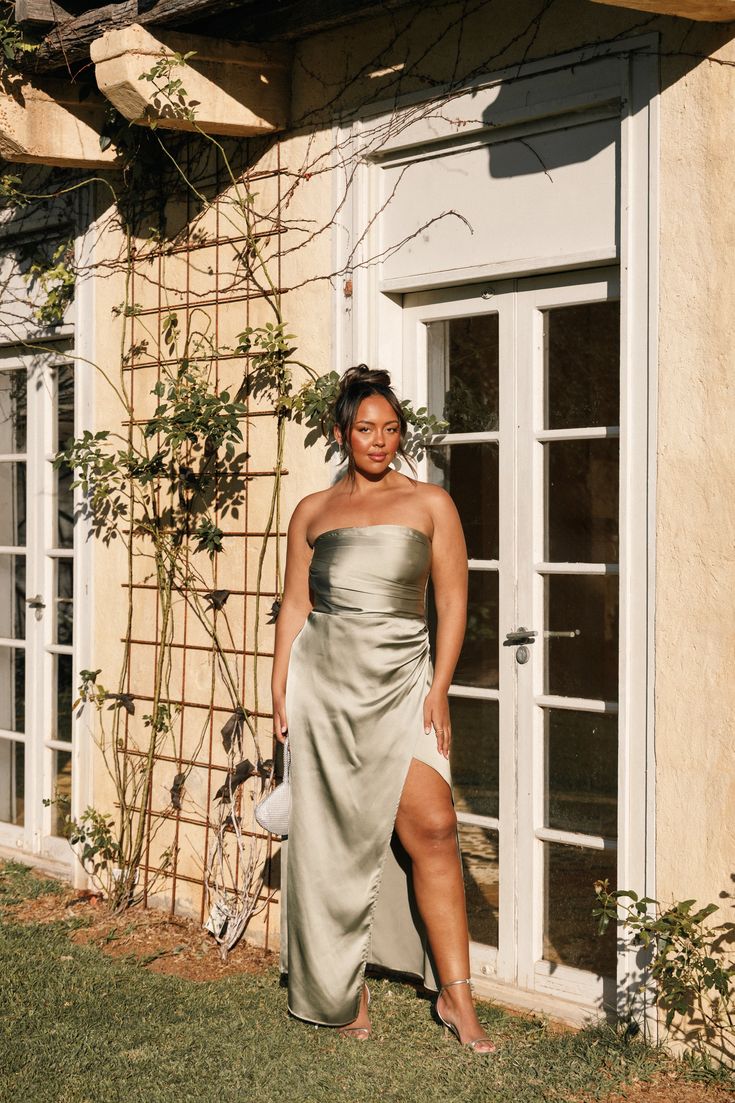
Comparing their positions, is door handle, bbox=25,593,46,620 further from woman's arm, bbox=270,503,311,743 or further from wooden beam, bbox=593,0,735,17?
wooden beam, bbox=593,0,735,17

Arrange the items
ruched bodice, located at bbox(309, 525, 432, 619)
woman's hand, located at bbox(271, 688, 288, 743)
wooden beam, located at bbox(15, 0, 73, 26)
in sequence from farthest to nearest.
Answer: wooden beam, located at bbox(15, 0, 73, 26)
woman's hand, located at bbox(271, 688, 288, 743)
ruched bodice, located at bbox(309, 525, 432, 619)

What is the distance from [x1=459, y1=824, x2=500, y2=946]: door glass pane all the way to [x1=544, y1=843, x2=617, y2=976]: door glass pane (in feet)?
0.71

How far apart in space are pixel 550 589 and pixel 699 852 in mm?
988

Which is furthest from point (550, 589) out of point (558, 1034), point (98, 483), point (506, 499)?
point (98, 483)

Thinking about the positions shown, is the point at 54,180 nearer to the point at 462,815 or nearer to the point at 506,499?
the point at 506,499

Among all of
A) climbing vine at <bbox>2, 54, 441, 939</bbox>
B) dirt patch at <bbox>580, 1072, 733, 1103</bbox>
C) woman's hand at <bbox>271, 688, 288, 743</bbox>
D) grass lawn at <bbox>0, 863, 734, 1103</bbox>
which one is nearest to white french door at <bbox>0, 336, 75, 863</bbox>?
climbing vine at <bbox>2, 54, 441, 939</bbox>

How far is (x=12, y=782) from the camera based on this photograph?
6199 mm

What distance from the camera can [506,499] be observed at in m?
4.22

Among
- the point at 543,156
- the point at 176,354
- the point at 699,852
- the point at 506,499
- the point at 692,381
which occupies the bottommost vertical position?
the point at 699,852

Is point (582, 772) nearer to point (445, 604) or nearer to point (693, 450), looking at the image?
point (445, 604)

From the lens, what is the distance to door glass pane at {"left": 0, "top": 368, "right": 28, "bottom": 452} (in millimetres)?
6188

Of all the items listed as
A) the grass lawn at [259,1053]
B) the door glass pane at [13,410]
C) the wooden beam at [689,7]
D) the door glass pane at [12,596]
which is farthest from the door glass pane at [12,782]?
the wooden beam at [689,7]

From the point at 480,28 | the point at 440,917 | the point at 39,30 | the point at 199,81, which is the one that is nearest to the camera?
the point at 440,917

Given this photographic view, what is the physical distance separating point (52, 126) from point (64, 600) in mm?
2111
